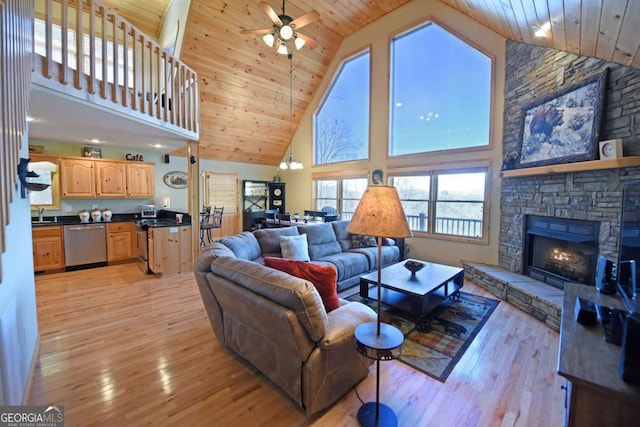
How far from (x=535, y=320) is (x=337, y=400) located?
2583 millimetres

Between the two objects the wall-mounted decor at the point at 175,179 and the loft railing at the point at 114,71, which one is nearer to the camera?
the loft railing at the point at 114,71

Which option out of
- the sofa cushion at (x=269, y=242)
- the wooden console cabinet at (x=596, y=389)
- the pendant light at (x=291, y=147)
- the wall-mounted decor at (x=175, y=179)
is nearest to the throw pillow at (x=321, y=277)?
the wooden console cabinet at (x=596, y=389)

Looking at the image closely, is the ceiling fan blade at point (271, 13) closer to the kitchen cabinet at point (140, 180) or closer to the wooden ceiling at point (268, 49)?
the wooden ceiling at point (268, 49)

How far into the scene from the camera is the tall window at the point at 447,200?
15.7ft

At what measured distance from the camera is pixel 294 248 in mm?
3785

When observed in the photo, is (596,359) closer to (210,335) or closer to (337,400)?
(337,400)

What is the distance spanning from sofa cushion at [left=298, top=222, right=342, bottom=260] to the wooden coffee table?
1071mm

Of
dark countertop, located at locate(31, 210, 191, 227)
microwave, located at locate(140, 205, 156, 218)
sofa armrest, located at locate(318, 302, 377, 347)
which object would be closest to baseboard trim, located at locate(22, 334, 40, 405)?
sofa armrest, located at locate(318, 302, 377, 347)

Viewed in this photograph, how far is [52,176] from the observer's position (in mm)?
4852

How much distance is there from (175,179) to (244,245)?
4357mm

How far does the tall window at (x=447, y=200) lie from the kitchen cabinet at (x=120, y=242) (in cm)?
565

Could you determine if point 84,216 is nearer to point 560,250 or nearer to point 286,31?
point 286,31

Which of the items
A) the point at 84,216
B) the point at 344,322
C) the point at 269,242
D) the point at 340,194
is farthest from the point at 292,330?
the point at 340,194

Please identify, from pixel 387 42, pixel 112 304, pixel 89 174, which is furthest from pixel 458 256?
pixel 89 174
